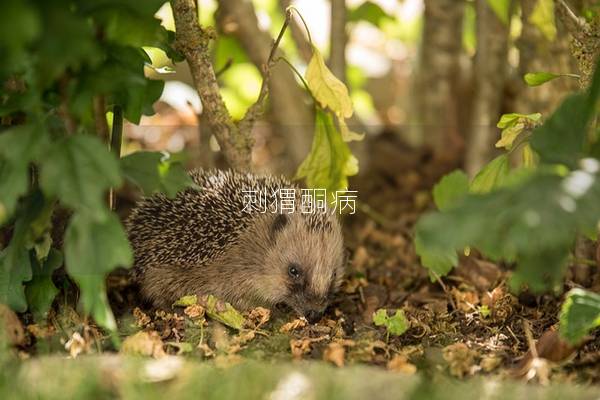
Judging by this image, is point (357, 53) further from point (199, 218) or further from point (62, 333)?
point (62, 333)

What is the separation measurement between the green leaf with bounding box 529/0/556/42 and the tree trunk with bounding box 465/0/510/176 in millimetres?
907

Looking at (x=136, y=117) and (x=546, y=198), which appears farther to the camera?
(x=136, y=117)

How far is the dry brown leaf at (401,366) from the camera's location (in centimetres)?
418

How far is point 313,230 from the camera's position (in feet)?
18.4

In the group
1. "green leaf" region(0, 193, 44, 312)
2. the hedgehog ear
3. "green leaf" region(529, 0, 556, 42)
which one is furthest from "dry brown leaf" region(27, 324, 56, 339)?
"green leaf" region(529, 0, 556, 42)

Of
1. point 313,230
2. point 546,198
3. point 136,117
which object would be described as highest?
point 136,117

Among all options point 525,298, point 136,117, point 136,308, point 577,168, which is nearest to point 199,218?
point 136,308

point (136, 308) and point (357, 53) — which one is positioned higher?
point (357, 53)

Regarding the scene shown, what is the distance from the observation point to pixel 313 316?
5.34 meters

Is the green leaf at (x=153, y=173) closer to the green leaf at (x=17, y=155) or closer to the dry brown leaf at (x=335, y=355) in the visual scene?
the green leaf at (x=17, y=155)

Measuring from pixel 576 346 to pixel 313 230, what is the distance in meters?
2.00

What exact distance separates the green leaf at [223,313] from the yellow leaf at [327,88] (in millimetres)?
1470

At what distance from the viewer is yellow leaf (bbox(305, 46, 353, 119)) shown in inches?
205

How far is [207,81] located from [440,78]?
3382 millimetres
